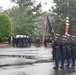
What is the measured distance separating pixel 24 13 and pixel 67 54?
42.0m

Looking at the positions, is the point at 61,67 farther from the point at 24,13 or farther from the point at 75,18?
the point at 24,13

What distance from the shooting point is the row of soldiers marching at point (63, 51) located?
14.5 metres

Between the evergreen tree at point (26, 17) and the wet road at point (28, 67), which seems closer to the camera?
the wet road at point (28, 67)

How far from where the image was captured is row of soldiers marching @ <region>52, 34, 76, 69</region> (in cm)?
1450

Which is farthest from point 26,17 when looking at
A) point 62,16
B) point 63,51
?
point 63,51

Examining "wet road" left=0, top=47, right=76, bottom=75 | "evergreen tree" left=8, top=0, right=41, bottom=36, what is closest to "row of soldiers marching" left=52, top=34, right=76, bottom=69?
"wet road" left=0, top=47, right=76, bottom=75

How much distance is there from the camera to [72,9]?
5172cm

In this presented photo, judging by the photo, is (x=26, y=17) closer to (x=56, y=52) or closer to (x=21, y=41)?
(x=21, y=41)

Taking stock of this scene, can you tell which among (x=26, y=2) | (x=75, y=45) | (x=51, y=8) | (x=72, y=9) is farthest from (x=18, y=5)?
(x=75, y=45)

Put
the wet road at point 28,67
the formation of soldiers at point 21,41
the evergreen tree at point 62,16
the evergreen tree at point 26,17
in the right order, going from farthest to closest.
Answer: the evergreen tree at point 26,17, the evergreen tree at point 62,16, the formation of soldiers at point 21,41, the wet road at point 28,67

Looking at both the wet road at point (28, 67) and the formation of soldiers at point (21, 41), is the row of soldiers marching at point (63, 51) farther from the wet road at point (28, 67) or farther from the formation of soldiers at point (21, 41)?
the formation of soldiers at point (21, 41)

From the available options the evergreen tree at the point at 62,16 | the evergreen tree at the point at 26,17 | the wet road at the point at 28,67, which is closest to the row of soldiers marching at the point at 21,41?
the evergreen tree at the point at 62,16

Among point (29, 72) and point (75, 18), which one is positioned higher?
point (75, 18)

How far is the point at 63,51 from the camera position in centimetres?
1491
